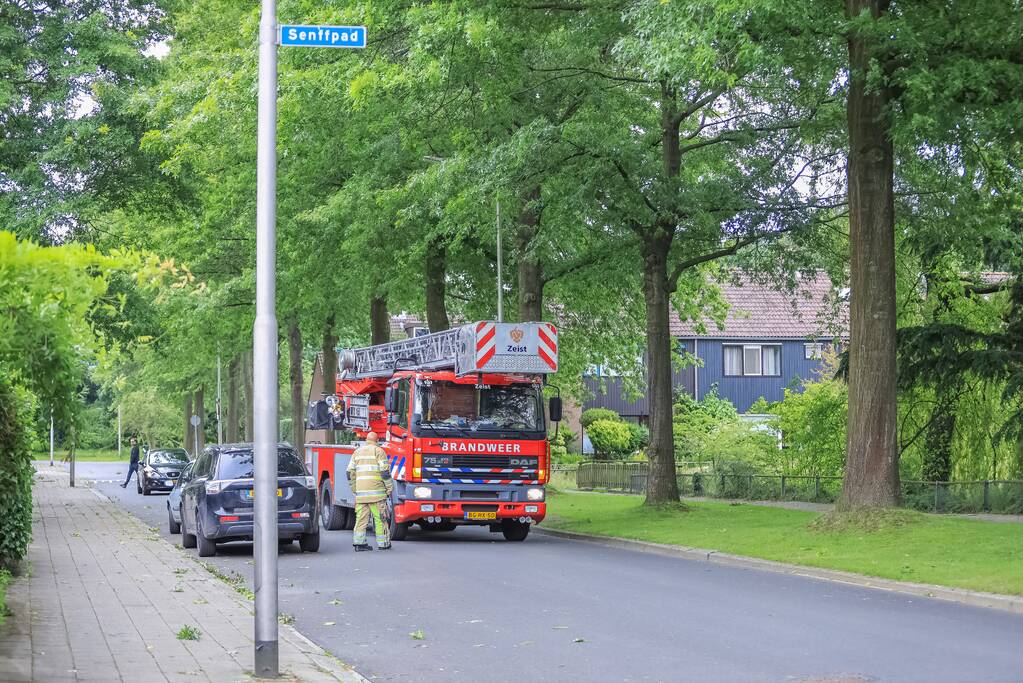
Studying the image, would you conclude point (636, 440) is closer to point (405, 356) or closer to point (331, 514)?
point (331, 514)

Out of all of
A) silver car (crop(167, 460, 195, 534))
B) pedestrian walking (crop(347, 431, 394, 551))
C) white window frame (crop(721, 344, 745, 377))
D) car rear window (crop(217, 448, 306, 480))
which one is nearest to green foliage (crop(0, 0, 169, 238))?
silver car (crop(167, 460, 195, 534))

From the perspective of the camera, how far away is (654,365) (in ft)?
86.8

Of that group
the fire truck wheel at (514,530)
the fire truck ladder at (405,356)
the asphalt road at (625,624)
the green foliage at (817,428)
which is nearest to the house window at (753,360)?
the green foliage at (817,428)

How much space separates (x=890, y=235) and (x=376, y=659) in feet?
38.2

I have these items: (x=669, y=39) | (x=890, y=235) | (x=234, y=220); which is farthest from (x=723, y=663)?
(x=234, y=220)

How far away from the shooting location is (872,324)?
63.6 ft

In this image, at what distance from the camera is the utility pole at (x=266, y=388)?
956 centimetres

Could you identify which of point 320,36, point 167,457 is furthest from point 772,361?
point 320,36

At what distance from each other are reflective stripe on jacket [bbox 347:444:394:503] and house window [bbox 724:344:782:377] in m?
38.1

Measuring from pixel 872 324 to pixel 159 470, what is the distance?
3135 centimetres

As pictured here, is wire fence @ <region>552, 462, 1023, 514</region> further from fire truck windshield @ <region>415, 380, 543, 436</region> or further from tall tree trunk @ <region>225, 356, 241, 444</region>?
tall tree trunk @ <region>225, 356, 241, 444</region>

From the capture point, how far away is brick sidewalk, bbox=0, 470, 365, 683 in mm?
9508

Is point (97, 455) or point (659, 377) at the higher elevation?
point (659, 377)

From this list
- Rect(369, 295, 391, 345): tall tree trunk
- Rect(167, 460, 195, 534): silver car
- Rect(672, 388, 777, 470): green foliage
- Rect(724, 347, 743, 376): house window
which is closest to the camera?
Rect(167, 460, 195, 534): silver car
